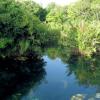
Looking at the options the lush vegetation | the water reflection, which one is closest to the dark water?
the water reflection

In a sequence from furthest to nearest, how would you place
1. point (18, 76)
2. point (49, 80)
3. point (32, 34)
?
point (32, 34) < point (18, 76) < point (49, 80)

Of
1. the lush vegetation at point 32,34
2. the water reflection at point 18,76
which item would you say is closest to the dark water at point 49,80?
the water reflection at point 18,76

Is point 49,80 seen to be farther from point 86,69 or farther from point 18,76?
point 86,69

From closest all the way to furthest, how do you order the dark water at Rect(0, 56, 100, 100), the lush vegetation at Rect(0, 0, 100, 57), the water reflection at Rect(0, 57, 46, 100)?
the dark water at Rect(0, 56, 100, 100), the water reflection at Rect(0, 57, 46, 100), the lush vegetation at Rect(0, 0, 100, 57)

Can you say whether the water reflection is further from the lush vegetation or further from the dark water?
the lush vegetation

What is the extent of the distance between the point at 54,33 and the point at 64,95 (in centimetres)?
1239

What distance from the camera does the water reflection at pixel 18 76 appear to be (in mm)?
20255

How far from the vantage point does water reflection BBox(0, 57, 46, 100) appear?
20.3m

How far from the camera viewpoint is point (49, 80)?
942 inches

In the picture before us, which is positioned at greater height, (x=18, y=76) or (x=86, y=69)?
(x=18, y=76)

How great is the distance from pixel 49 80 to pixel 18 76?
7.73 feet

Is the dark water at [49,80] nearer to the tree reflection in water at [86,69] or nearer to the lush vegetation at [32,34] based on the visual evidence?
the tree reflection in water at [86,69]

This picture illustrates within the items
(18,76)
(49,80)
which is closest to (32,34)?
(18,76)

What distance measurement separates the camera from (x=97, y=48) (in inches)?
1332
